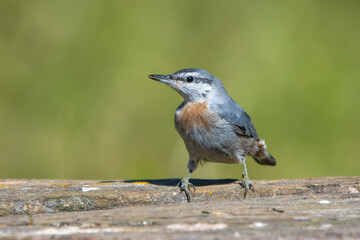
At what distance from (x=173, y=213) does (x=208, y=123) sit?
238 centimetres

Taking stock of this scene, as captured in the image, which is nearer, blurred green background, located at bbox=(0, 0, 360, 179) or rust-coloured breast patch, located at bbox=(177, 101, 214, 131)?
rust-coloured breast patch, located at bbox=(177, 101, 214, 131)

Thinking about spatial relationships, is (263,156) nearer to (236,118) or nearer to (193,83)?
(236,118)

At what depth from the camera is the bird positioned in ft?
17.0

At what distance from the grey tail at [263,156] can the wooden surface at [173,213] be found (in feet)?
5.46

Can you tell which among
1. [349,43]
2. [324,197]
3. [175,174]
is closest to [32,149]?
[175,174]

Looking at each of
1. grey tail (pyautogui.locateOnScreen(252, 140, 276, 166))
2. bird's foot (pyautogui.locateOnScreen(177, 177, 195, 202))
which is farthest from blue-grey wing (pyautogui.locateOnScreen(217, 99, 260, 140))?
bird's foot (pyautogui.locateOnScreen(177, 177, 195, 202))

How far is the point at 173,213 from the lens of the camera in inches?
114

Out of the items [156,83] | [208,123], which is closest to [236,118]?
[208,123]

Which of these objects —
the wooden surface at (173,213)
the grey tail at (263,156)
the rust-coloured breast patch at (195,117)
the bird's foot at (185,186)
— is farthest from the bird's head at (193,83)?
the wooden surface at (173,213)

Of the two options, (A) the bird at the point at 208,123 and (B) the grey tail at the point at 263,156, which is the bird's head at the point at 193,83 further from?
(B) the grey tail at the point at 263,156

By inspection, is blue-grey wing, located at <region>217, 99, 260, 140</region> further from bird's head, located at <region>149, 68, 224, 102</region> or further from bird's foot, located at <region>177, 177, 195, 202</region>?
bird's foot, located at <region>177, 177, 195, 202</region>

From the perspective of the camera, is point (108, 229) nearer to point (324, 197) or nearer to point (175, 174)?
point (324, 197)

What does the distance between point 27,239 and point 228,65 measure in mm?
5152

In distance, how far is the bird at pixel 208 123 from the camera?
5180mm
